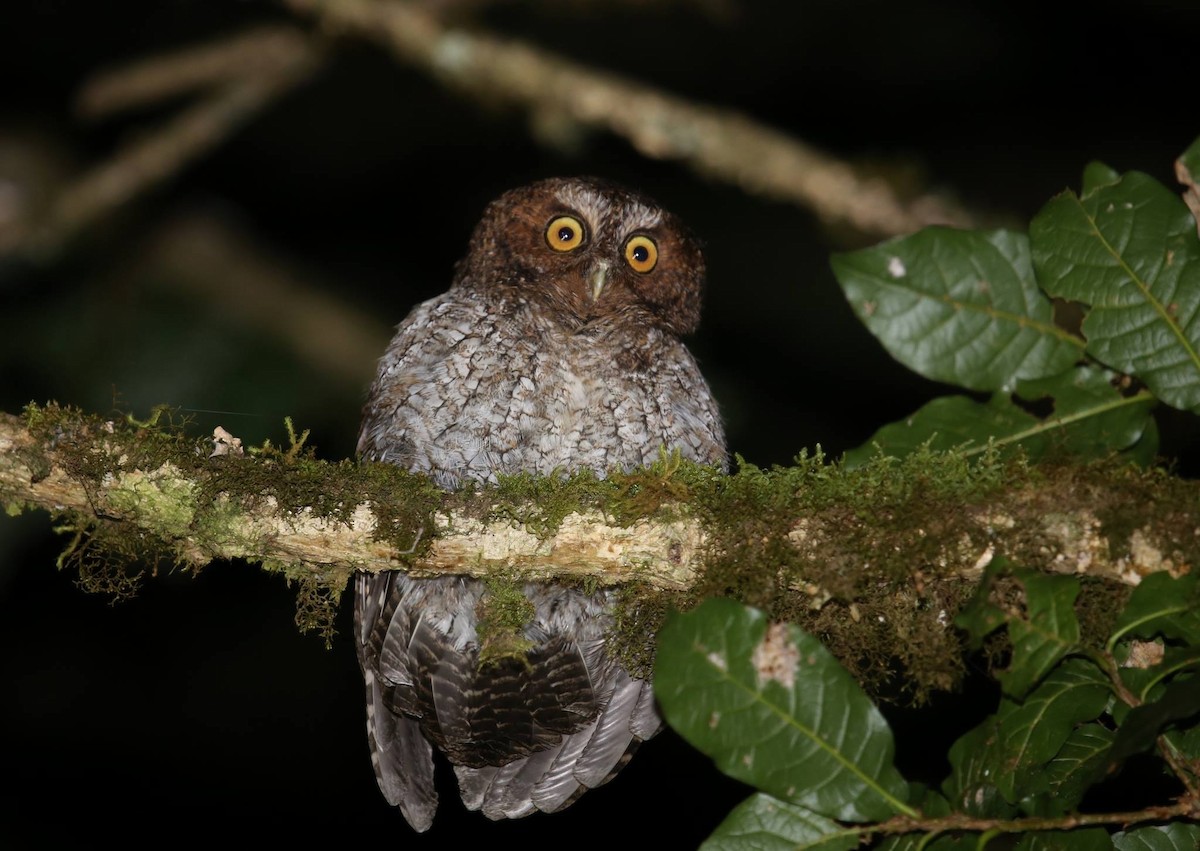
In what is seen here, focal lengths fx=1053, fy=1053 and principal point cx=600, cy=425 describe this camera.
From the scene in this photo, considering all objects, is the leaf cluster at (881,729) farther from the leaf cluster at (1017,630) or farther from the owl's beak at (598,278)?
the owl's beak at (598,278)

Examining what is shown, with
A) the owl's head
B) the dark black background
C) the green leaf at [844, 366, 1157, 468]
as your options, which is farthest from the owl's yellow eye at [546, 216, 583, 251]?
the green leaf at [844, 366, 1157, 468]

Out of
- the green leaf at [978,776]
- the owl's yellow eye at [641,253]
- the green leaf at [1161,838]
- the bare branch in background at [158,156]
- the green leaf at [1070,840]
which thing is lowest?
the green leaf at [1161,838]

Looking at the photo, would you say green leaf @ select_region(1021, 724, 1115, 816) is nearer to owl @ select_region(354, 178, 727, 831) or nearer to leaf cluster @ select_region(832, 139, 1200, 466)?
leaf cluster @ select_region(832, 139, 1200, 466)

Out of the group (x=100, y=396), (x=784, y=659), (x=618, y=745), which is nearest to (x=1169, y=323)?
(x=784, y=659)

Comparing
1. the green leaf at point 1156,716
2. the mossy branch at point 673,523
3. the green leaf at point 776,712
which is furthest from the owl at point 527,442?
the green leaf at point 1156,716

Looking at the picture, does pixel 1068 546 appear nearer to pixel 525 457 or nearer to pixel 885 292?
pixel 885 292

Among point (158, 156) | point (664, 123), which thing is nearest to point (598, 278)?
point (664, 123)

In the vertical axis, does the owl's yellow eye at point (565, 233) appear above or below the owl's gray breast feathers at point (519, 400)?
above
